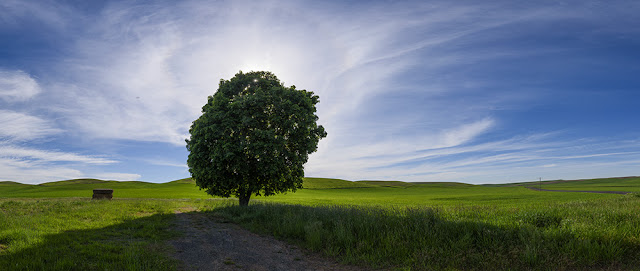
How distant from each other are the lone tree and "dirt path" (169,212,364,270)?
7.04m

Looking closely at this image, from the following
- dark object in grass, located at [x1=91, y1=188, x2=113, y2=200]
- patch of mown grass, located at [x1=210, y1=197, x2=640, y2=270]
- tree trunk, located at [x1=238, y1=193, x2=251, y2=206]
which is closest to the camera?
patch of mown grass, located at [x1=210, y1=197, x2=640, y2=270]

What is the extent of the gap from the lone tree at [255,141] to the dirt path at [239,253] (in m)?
7.04

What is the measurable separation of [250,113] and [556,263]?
1728cm

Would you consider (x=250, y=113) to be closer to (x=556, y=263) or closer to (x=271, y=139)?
(x=271, y=139)

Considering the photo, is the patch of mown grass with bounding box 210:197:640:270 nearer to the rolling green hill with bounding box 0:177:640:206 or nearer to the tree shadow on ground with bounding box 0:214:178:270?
the tree shadow on ground with bounding box 0:214:178:270

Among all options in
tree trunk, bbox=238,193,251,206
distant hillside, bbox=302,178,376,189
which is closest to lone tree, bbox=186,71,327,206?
tree trunk, bbox=238,193,251,206

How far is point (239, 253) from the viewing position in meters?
9.28

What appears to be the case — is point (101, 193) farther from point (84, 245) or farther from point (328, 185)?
point (328, 185)

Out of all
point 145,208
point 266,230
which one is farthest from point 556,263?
point 145,208

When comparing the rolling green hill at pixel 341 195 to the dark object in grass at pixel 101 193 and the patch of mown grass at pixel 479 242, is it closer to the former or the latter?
the dark object in grass at pixel 101 193

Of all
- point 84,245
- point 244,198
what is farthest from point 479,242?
point 244,198

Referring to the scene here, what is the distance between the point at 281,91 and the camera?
2095cm

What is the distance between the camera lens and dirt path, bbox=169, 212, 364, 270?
812 centimetres

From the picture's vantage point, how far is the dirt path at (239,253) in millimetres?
8125
